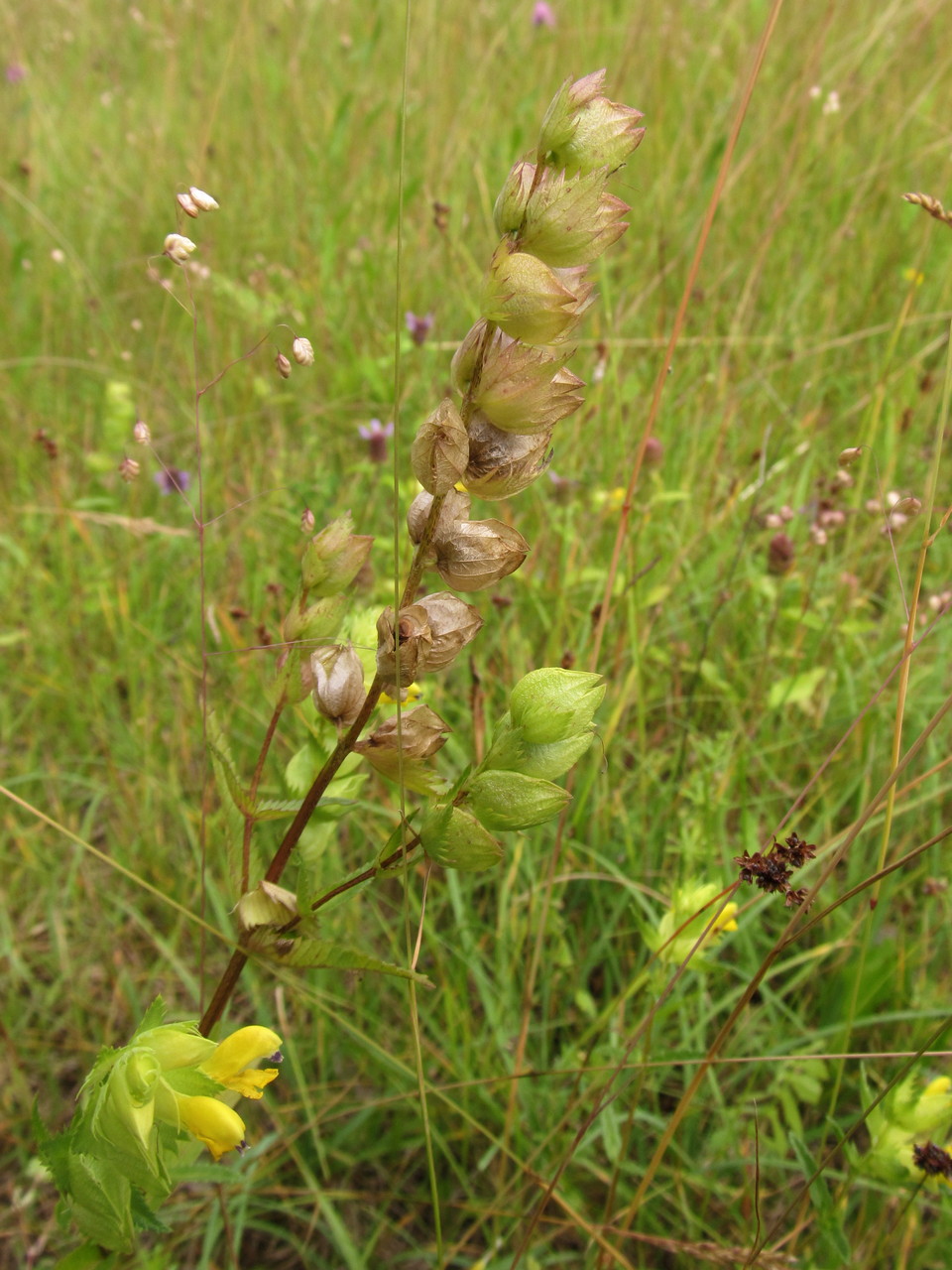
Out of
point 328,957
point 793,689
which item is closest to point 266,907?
point 328,957

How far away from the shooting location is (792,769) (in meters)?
1.88

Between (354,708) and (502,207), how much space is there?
40cm

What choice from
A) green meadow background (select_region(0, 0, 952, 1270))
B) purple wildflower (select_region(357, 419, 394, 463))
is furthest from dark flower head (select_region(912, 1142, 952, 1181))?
purple wildflower (select_region(357, 419, 394, 463))

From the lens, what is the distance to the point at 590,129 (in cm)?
64

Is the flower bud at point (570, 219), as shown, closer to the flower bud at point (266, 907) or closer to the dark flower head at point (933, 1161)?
the flower bud at point (266, 907)

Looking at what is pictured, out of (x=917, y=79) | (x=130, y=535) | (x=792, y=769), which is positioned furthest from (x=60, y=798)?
(x=917, y=79)

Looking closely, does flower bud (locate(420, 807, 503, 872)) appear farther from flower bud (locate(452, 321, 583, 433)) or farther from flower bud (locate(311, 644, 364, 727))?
flower bud (locate(452, 321, 583, 433))

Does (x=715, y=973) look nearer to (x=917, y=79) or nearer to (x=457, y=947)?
(x=457, y=947)

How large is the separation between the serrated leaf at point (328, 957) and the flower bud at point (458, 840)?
0.28 ft

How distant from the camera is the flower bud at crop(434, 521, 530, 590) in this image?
0.70 metres

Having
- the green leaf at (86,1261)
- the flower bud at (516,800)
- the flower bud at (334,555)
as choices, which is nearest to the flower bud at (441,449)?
the flower bud at (334,555)

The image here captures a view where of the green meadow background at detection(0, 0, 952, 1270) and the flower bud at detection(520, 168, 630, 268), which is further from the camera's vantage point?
the green meadow background at detection(0, 0, 952, 1270)

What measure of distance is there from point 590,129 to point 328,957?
2.07 feet

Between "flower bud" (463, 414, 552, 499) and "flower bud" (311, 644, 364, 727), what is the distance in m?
0.18
